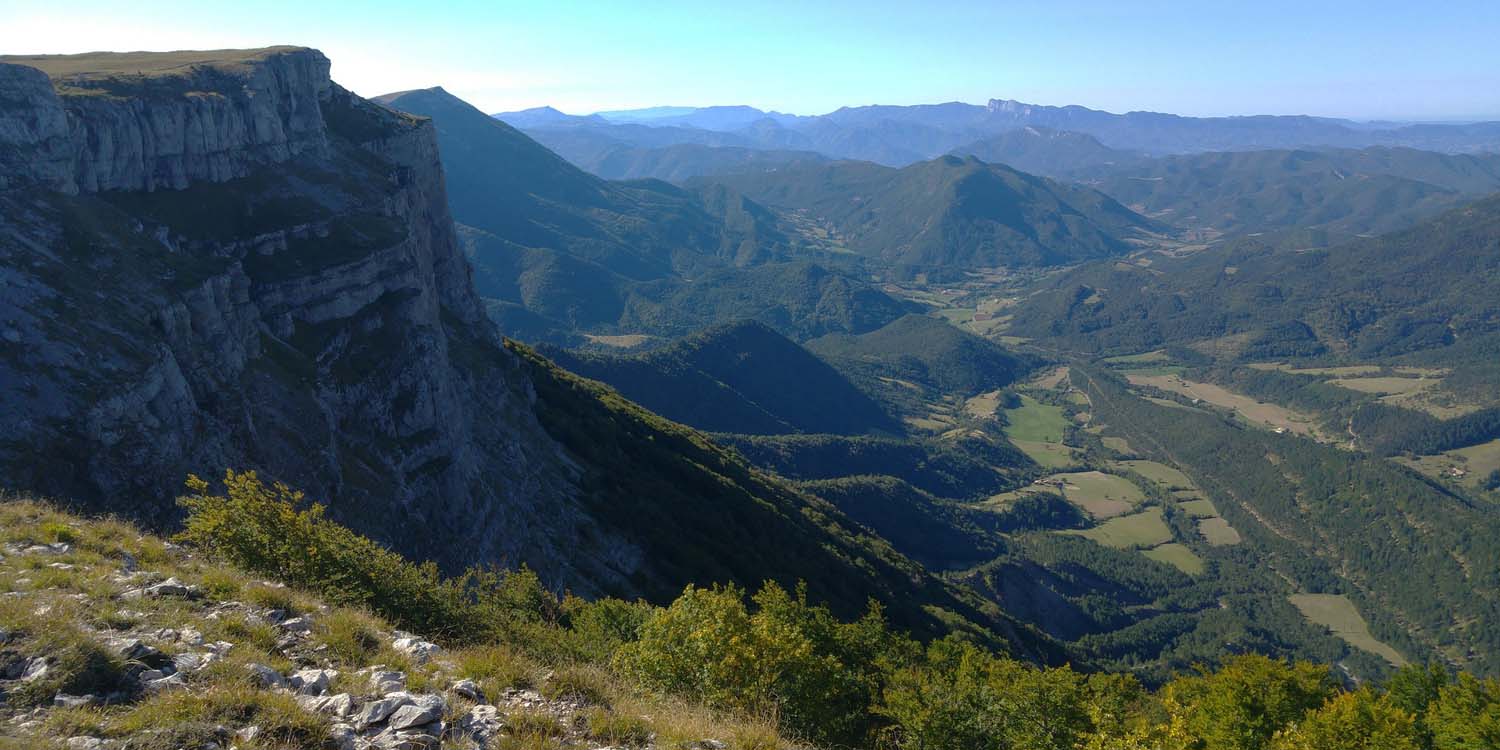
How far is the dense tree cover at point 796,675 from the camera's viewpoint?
72.6ft

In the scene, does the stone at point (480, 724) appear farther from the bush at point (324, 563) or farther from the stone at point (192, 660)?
the bush at point (324, 563)

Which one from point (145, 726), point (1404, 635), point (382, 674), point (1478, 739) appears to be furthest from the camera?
point (1404, 635)

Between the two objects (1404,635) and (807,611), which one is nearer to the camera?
(807,611)

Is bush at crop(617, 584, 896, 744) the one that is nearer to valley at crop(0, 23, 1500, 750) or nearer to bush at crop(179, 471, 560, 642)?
valley at crop(0, 23, 1500, 750)

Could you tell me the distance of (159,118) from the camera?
4994cm

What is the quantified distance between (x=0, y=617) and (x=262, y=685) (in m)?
5.50

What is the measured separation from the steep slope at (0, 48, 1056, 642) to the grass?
159719 millimetres

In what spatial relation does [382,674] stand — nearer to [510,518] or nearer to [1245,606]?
[510,518]

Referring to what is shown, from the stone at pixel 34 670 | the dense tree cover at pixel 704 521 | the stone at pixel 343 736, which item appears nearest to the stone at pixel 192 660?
the stone at pixel 34 670

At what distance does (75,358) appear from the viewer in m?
32.5

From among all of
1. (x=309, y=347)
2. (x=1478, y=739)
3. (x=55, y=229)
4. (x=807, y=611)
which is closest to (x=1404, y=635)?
(x=1478, y=739)

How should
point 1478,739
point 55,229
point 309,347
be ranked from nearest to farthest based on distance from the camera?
point 1478,739, point 55,229, point 309,347

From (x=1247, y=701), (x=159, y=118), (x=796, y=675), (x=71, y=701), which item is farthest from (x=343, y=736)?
(x=159, y=118)

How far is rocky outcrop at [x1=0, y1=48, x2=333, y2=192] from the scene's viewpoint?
134 ft
